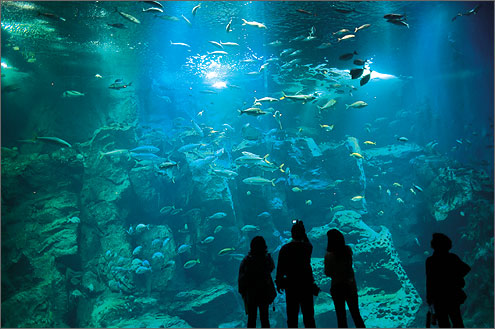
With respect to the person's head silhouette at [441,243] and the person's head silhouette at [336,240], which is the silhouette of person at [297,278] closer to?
the person's head silhouette at [336,240]

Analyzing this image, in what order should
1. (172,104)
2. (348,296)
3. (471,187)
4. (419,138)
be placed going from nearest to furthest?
1. (348,296)
2. (471,187)
3. (172,104)
4. (419,138)

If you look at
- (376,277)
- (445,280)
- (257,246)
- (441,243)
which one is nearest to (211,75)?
(376,277)

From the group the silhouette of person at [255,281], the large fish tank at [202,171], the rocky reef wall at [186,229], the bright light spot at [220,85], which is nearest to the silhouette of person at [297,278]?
the silhouette of person at [255,281]

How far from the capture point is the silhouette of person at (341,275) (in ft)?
10.8

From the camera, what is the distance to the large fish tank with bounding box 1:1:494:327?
10398mm

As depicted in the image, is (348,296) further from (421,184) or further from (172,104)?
(172,104)

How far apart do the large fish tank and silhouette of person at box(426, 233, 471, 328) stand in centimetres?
579

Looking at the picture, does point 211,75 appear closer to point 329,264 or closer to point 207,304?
point 207,304

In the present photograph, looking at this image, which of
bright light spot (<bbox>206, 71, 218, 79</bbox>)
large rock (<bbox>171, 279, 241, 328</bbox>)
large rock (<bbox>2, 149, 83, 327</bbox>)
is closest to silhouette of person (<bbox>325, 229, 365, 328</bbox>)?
large rock (<bbox>171, 279, 241, 328</bbox>)

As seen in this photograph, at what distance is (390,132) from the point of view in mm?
23797

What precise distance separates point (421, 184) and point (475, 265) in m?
6.06

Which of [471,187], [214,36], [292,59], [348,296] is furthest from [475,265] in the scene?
[214,36]

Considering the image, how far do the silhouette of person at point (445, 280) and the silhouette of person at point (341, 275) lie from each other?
96 centimetres

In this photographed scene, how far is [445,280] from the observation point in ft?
10.4
